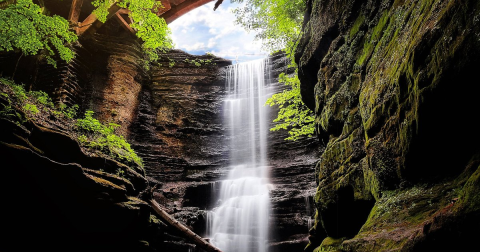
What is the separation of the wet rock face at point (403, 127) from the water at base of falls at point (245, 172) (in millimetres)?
6040

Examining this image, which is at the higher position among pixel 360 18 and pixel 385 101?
pixel 360 18

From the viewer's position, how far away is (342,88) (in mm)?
5934

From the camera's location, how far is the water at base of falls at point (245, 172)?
1141cm

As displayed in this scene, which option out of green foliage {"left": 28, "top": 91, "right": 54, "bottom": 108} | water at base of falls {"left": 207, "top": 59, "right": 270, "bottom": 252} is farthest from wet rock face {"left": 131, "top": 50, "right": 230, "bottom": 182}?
green foliage {"left": 28, "top": 91, "right": 54, "bottom": 108}

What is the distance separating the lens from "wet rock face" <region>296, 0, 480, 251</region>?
2.44 metres

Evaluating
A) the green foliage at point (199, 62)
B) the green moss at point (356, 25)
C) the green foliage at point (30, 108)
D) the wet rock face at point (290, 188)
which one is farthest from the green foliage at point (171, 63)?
the green moss at point (356, 25)

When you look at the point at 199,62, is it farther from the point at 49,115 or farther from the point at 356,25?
the point at 356,25

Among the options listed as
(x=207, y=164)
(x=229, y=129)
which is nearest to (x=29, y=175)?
(x=207, y=164)

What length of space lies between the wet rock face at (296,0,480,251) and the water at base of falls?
6040mm

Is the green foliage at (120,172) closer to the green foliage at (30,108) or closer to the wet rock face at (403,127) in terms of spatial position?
the green foliage at (30,108)

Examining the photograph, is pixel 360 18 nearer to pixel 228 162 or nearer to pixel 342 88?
pixel 342 88

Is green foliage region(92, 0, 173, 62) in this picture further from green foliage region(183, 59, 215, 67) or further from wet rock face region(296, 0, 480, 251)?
wet rock face region(296, 0, 480, 251)

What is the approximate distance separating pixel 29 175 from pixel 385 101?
6804mm

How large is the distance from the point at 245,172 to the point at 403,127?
1339cm
